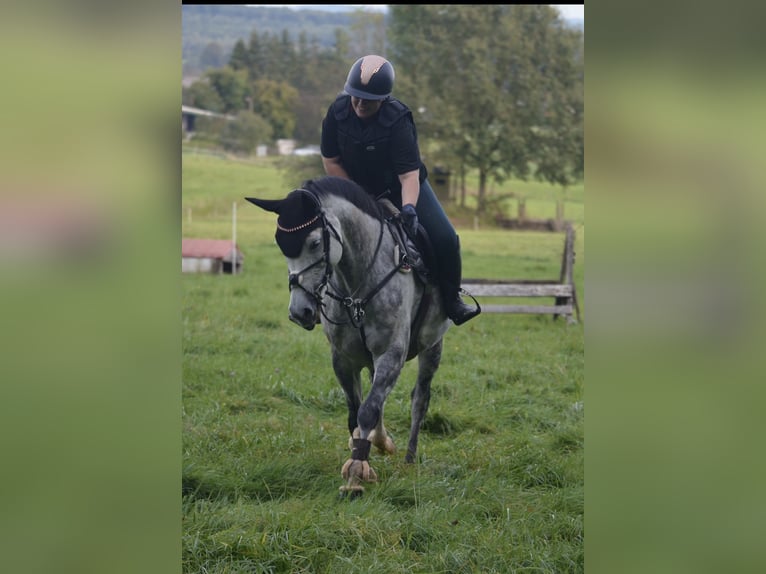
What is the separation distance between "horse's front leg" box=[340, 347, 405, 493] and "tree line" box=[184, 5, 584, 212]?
19257 millimetres

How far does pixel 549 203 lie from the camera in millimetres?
26453

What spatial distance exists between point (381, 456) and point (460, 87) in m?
20.7

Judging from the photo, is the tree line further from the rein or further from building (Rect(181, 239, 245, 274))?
the rein

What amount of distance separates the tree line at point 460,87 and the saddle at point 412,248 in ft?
61.6

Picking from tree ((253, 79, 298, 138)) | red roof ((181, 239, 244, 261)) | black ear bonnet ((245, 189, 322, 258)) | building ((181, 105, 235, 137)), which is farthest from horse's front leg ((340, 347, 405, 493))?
building ((181, 105, 235, 137))

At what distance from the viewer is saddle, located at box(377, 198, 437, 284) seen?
5.45 metres

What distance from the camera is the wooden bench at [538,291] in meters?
11.8

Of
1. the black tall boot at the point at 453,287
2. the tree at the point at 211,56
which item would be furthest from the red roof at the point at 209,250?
the tree at the point at 211,56

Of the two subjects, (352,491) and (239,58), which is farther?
Result: (239,58)

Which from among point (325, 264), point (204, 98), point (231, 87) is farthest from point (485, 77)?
point (325, 264)

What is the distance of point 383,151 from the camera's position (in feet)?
18.1

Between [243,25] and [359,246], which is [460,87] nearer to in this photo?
[243,25]

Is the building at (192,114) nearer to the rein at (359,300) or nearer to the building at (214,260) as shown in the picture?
the building at (214,260)
